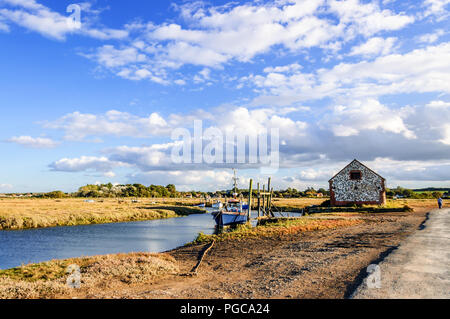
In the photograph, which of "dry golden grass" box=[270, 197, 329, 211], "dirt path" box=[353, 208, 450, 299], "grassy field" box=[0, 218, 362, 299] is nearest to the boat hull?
"grassy field" box=[0, 218, 362, 299]

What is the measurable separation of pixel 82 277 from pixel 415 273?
1218cm

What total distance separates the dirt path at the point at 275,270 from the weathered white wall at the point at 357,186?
36857 millimetres

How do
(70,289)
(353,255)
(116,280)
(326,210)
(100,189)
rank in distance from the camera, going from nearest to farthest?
1. (70,289)
2. (116,280)
3. (353,255)
4. (326,210)
5. (100,189)

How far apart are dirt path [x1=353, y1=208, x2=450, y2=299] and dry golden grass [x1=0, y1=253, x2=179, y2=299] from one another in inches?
323

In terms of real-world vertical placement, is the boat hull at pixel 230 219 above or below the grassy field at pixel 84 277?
below

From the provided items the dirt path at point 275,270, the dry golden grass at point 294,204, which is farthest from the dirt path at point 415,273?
the dry golden grass at point 294,204

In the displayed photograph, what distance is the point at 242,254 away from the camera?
57.2 feet

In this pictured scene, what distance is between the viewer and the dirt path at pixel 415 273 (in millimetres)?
8492

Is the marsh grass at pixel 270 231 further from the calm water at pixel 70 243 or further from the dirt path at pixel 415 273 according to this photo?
the dirt path at pixel 415 273

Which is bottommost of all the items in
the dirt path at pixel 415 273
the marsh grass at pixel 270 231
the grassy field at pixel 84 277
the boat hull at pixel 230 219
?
the boat hull at pixel 230 219

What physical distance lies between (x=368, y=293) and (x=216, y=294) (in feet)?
14.5
